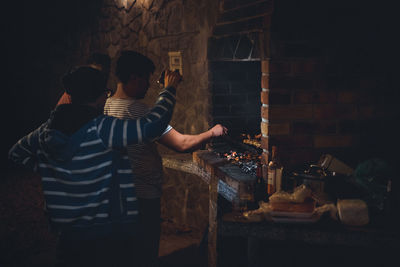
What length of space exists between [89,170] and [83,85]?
0.49 m

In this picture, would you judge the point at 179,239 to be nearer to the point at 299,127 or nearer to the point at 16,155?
the point at 299,127

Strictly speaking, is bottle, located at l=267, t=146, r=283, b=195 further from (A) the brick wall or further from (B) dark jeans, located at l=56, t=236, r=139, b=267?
(B) dark jeans, located at l=56, t=236, r=139, b=267

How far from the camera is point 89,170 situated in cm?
227

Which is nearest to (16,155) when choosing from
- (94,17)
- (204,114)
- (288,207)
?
(288,207)

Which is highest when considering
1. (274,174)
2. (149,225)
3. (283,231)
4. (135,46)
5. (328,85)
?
(135,46)

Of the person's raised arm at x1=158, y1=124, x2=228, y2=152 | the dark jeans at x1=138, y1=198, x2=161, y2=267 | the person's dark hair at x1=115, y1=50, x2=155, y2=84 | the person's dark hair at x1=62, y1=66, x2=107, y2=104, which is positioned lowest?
the dark jeans at x1=138, y1=198, x2=161, y2=267

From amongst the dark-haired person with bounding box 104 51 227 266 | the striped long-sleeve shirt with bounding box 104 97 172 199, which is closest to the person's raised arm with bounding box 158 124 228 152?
the dark-haired person with bounding box 104 51 227 266

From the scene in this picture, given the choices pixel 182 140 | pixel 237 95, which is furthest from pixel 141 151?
pixel 237 95

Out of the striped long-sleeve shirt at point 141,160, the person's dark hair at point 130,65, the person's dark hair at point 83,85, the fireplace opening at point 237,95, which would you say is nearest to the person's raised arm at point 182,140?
the striped long-sleeve shirt at point 141,160

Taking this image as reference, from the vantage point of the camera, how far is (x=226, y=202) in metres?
3.06

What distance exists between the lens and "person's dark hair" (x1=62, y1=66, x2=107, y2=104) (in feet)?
7.63

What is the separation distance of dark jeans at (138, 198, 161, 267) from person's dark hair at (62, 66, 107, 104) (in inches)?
38.9

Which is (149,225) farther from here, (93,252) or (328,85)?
(328,85)

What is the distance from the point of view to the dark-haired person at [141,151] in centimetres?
294
